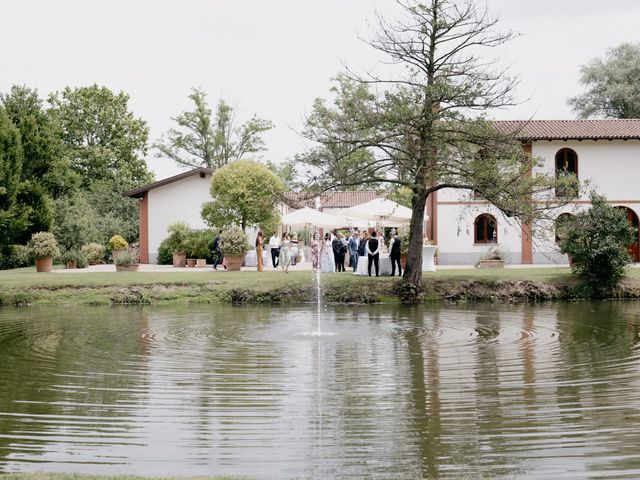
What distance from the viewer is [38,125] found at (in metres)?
41.8

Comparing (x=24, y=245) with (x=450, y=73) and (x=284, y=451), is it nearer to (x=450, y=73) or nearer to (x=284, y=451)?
(x=450, y=73)

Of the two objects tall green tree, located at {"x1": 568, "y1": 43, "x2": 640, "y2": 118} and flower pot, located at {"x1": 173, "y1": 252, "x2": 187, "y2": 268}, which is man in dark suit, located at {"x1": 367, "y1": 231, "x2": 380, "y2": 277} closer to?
flower pot, located at {"x1": 173, "y1": 252, "x2": 187, "y2": 268}

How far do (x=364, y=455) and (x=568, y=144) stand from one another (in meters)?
31.1

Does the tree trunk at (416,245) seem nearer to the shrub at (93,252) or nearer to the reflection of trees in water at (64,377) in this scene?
the reflection of trees in water at (64,377)

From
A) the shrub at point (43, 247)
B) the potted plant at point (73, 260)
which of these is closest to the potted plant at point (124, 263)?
the shrub at point (43, 247)

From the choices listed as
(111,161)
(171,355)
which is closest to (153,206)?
(111,161)

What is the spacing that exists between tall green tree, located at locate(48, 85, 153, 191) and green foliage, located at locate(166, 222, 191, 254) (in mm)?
17505

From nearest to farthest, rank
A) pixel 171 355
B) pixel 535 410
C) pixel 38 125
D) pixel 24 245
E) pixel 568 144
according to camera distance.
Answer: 1. pixel 535 410
2. pixel 171 355
3. pixel 568 144
4. pixel 24 245
5. pixel 38 125

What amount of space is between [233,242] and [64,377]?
18450 mm

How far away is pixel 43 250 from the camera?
1174 inches

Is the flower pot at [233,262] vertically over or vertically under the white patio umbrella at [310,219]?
under

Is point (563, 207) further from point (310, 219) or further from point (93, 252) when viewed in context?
point (93, 252)

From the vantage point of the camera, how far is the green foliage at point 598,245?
24125 mm

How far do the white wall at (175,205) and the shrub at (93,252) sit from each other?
259cm
